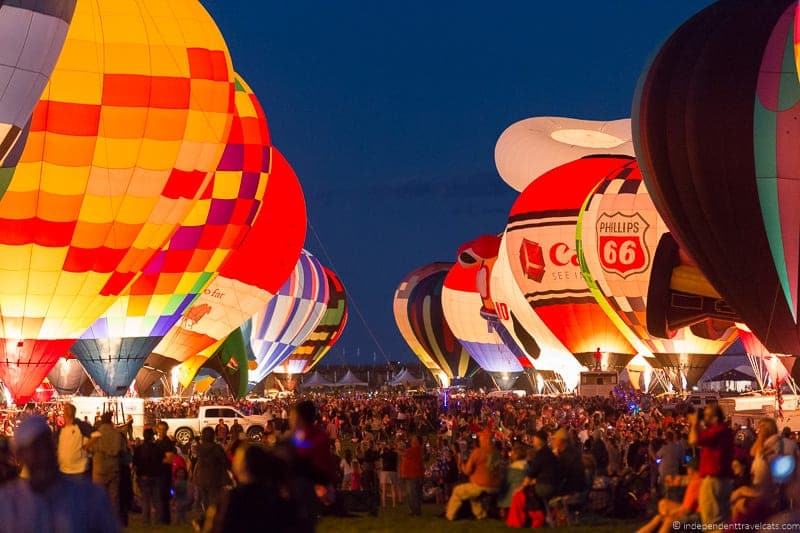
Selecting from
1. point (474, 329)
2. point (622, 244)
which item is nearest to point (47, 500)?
point (622, 244)

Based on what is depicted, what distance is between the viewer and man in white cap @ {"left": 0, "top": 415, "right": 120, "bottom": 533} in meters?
4.08

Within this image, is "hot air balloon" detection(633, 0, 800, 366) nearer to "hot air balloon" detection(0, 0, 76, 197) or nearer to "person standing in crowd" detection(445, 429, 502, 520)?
"hot air balloon" detection(0, 0, 76, 197)

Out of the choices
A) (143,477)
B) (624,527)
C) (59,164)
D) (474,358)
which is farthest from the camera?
(474,358)

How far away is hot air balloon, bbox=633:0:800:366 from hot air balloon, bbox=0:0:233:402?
7.11 metres

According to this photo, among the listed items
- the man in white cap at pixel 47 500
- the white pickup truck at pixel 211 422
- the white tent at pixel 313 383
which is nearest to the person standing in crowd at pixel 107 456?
the man in white cap at pixel 47 500

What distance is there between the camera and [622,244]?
101 ft

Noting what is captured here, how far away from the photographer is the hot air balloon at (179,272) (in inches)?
965

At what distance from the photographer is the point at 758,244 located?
63.1ft

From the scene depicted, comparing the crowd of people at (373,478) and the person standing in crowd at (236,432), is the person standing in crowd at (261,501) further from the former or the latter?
the person standing in crowd at (236,432)

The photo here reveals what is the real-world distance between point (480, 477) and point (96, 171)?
12.6 meters

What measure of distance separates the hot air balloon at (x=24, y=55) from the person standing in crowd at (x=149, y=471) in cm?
678

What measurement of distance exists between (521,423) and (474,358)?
111 ft

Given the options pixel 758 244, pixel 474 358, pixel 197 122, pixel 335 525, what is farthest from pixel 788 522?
pixel 474 358

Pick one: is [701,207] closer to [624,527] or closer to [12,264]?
[12,264]
